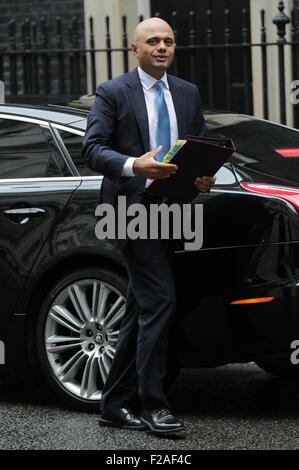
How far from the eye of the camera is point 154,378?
17.5ft

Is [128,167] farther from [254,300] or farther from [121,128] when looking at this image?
[254,300]

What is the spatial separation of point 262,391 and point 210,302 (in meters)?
1.08

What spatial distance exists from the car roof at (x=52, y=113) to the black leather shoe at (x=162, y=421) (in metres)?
1.44

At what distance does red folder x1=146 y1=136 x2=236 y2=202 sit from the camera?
192 inches

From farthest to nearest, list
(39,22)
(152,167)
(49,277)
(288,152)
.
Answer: (39,22)
(288,152)
(49,277)
(152,167)

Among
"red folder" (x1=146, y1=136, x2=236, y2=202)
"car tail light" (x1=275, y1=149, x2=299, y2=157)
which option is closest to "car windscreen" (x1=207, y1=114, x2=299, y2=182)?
"car tail light" (x1=275, y1=149, x2=299, y2=157)

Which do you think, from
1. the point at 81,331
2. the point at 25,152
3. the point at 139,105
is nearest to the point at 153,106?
the point at 139,105

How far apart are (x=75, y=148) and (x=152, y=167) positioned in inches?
39.2

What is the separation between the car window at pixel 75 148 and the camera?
5.73m

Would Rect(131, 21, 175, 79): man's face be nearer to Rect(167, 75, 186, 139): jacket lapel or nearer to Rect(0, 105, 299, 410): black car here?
Rect(167, 75, 186, 139): jacket lapel

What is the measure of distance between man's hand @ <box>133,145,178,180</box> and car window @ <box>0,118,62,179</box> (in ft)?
3.08

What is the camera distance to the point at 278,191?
530cm

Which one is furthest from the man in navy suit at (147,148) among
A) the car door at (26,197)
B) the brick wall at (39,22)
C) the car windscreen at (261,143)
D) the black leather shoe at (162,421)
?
the brick wall at (39,22)

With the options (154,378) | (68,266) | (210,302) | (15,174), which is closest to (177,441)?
(154,378)
